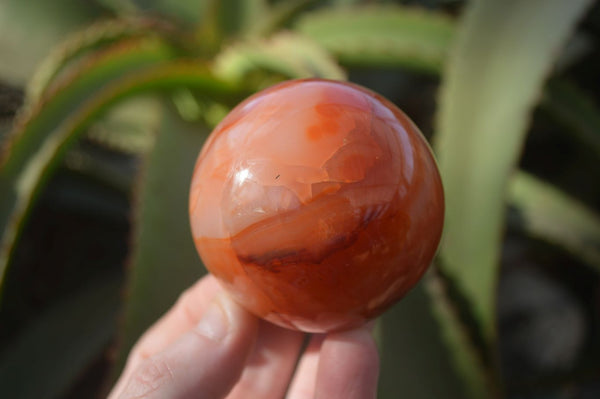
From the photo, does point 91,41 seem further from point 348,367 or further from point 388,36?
point 348,367

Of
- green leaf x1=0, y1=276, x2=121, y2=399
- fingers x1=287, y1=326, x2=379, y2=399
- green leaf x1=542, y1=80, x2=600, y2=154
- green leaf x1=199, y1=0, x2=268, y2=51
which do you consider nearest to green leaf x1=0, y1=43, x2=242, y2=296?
green leaf x1=199, y1=0, x2=268, y2=51

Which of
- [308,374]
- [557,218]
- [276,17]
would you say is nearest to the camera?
[308,374]

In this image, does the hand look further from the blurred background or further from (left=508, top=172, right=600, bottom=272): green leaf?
(left=508, top=172, right=600, bottom=272): green leaf

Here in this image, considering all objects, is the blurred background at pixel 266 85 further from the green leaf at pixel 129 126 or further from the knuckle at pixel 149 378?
the knuckle at pixel 149 378

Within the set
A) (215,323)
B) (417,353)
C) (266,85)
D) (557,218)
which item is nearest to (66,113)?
(266,85)

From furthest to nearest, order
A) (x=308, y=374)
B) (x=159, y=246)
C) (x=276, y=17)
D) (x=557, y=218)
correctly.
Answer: (x=276, y=17), (x=557, y=218), (x=159, y=246), (x=308, y=374)

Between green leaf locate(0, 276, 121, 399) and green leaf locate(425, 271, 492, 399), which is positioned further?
green leaf locate(0, 276, 121, 399)

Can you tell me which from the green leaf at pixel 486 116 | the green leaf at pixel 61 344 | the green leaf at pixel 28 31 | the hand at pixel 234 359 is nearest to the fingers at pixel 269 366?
the hand at pixel 234 359
